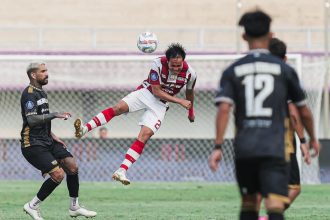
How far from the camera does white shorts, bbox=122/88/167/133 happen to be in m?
14.6

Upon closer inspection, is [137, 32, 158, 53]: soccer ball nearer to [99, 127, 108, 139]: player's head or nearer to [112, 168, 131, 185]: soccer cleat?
[112, 168, 131, 185]: soccer cleat

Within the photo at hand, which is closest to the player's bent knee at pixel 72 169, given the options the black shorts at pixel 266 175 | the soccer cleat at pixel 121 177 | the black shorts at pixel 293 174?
the soccer cleat at pixel 121 177

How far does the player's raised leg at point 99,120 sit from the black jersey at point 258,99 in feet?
20.0

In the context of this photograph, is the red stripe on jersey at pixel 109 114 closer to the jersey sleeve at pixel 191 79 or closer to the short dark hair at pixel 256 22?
the jersey sleeve at pixel 191 79

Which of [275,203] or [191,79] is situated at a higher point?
[191,79]

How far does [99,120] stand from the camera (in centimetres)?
1450

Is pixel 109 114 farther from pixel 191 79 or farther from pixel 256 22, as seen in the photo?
pixel 256 22

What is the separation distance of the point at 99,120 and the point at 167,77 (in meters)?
1.18

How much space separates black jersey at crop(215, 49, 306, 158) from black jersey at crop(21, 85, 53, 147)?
4.83 m

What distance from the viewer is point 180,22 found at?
133 ft

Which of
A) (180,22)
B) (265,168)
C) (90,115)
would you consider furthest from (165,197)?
(180,22)

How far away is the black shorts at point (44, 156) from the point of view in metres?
12.6

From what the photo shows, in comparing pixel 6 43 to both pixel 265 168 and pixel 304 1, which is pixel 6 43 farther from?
pixel 265 168

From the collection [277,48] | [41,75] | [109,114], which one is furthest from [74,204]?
[277,48]
